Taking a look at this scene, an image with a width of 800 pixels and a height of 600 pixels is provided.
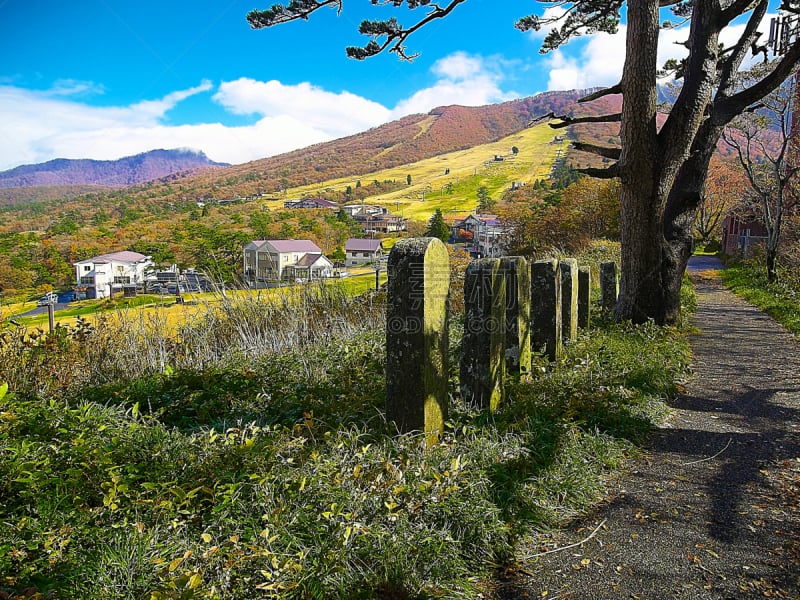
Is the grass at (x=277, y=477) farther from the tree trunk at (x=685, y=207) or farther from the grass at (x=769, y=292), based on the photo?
the grass at (x=769, y=292)

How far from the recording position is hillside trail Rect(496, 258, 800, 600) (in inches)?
104

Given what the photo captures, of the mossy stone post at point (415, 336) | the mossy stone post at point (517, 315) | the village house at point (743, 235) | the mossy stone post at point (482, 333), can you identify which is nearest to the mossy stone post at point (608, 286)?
the mossy stone post at point (517, 315)

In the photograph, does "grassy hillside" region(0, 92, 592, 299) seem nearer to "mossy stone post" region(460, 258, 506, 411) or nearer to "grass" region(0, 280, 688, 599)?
"grass" region(0, 280, 688, 599)

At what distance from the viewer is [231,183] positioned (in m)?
106

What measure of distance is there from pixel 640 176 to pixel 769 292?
9942 mm

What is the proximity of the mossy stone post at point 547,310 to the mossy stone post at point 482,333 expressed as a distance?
6.00 ft

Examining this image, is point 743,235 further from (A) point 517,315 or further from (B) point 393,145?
(B) point 393,145

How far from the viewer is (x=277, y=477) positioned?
9.37 feet

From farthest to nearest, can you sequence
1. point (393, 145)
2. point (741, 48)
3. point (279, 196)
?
point (393, 145)
point (279, 196)
point (741, 48)

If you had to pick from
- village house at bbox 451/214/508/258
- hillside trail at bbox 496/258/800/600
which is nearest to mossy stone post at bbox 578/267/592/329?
hillside trail at bbox 496/258/800/600

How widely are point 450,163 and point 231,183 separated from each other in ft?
198

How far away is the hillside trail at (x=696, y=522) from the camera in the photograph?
8.66 feet

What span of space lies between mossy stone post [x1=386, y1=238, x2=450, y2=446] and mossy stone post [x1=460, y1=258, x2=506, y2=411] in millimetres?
709

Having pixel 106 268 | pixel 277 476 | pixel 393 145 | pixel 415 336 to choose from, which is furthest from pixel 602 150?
pixel 393 145
